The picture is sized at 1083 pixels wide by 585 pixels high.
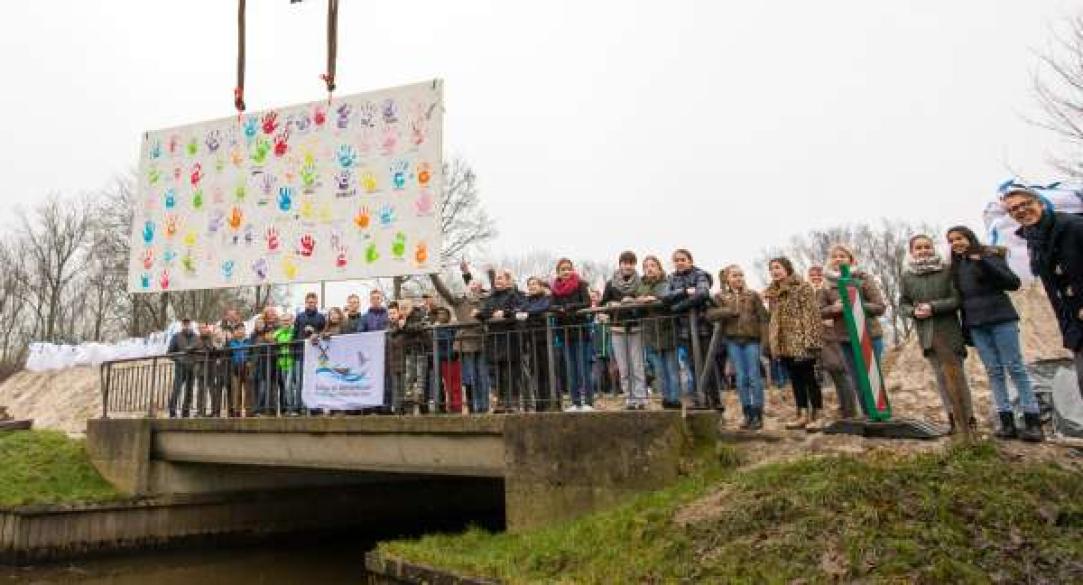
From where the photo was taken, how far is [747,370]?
21.9 ft

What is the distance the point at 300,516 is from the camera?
43.2 ft

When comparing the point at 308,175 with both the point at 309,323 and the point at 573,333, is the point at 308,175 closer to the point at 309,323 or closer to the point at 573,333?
the point at 309,323

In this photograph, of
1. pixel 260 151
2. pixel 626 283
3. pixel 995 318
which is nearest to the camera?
pixel 995 318

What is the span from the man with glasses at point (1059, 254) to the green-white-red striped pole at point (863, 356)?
1.68 m

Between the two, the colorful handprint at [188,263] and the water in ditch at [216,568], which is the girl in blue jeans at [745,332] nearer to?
the water in ditch at [216,568]

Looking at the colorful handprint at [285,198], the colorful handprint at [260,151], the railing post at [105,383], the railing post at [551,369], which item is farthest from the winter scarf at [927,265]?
the railing post at [105,383]

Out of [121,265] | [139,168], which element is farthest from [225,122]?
[121,265]

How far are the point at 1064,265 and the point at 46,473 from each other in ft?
48.5

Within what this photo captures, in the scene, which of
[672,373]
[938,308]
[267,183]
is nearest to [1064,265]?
[938,308]

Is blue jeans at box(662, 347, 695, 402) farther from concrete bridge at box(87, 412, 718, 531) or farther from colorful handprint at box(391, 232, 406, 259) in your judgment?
colorful handprint at box(391, 232, 406, 259)

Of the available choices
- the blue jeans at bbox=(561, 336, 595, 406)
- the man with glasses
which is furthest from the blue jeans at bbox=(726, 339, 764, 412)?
the man with glasses

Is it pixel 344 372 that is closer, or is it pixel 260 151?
pixel 344 372

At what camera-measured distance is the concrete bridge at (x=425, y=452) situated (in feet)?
19.4

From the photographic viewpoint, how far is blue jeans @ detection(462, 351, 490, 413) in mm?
8188
